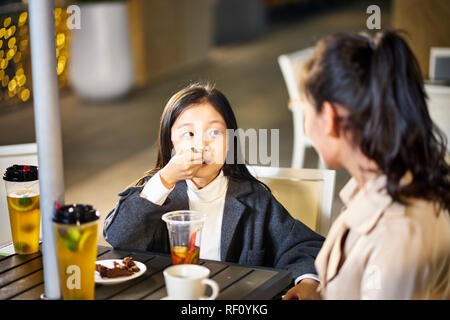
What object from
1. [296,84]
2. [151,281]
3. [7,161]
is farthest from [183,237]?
[296,84]

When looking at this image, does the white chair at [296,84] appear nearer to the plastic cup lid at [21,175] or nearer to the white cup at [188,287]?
the plastic cup lid at [21,175]

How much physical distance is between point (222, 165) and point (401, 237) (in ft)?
2.44

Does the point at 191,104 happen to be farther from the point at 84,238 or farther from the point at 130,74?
the point at 130,74

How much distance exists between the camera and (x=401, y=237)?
117 centimetres

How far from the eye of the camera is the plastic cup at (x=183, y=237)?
4.78ft

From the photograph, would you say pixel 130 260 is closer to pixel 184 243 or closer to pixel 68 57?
pixel 184 243

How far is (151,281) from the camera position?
148 cm

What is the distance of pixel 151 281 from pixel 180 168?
0.29 meters

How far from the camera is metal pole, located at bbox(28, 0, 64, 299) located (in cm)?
126

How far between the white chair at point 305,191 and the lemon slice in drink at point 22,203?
653 mm

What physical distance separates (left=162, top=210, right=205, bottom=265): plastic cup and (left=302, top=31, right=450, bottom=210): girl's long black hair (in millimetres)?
419

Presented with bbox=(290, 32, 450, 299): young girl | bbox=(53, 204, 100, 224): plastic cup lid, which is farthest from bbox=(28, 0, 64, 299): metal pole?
bbox=(290, 32, 450, 299): young girl

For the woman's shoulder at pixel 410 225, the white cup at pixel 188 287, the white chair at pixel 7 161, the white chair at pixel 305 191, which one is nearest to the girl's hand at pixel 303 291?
the white chair at pixel 305 191

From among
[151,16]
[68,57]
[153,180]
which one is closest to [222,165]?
[153,180]
